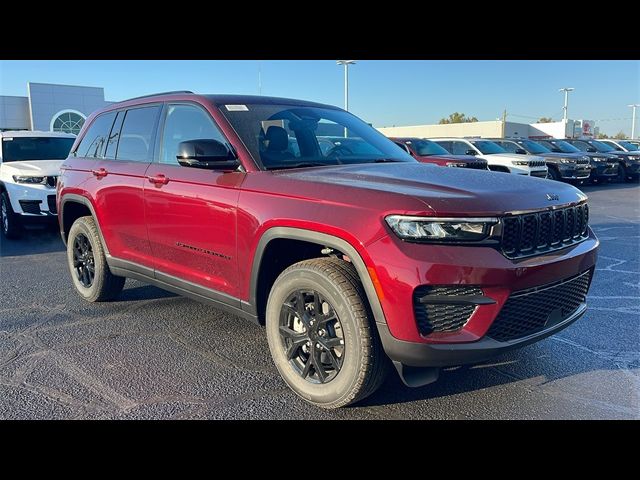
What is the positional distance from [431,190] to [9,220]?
7.94m

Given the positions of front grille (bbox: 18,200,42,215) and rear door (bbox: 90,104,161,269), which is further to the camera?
front grille (bbox: 18,200,42,215)

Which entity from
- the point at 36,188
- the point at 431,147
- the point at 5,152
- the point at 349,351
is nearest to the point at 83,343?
the point at 349,351

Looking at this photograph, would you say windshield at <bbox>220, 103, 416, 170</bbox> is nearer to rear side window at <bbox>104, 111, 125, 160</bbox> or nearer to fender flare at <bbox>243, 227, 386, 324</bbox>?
fender flare at <bbox>243, 227, 386, 324</bbox>

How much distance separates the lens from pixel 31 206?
26.8 ft

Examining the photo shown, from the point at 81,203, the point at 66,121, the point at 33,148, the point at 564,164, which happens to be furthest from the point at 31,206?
the point at 66,121

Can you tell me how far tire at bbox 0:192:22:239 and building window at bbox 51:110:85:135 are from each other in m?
29.1

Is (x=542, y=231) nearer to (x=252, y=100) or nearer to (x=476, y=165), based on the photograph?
(x=252, y=100)

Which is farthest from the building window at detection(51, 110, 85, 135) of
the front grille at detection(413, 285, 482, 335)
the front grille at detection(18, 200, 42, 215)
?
the front grille at detection(413, 285, 482, 335)

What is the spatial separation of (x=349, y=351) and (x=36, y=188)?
23.4 feet

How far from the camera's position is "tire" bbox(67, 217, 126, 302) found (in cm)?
491

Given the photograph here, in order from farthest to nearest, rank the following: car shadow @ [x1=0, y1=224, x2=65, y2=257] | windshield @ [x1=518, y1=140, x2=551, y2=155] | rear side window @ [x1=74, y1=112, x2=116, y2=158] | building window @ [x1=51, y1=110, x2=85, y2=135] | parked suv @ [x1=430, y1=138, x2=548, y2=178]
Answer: building window @ [x1=51, y1=110, x2=85, y2=135], windshield @ [x1=518, y1=140, x2=551, y2=155], parked suv @ [x1=430, y1=138, x2=548, y2=178], car shadow @ [x1=0, y1=224, x2=65, y2=257], rear side window @ [x1=74, y1=112, x2=116, y2=158]

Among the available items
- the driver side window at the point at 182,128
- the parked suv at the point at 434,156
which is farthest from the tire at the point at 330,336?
the parked suv at the point at 434,156

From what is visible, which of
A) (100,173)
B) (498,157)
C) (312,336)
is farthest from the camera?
(498,157)
